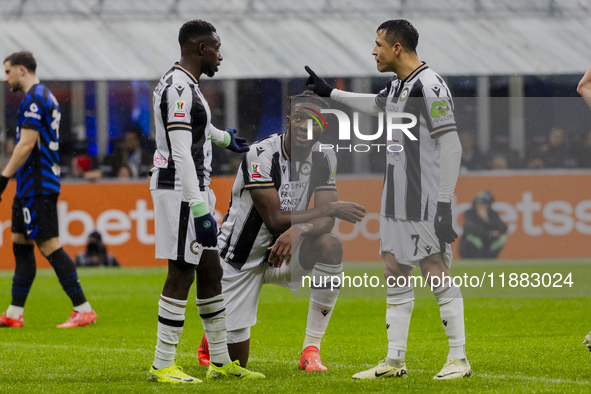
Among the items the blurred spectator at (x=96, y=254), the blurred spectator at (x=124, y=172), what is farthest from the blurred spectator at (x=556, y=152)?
the blurred spectator at (x=96, y=254)

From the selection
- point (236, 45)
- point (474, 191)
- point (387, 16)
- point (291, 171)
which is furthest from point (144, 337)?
point (387, 16)

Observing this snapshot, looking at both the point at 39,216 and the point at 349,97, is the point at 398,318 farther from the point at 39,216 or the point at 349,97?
the point at 39,216

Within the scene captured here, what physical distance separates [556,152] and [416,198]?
789 cm

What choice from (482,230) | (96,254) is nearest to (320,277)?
(482,230)

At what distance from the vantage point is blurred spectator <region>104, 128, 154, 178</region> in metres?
12.6

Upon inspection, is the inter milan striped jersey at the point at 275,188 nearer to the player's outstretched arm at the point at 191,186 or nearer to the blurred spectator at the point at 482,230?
the player's outstretched arm at the point at 191,186

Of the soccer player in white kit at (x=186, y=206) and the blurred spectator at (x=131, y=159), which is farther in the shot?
the blurred spectator at (x=131, y=159)

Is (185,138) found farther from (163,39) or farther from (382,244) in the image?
(163,39)

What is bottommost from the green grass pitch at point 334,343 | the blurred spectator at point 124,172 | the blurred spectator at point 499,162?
the green grass pitch at point 334,343

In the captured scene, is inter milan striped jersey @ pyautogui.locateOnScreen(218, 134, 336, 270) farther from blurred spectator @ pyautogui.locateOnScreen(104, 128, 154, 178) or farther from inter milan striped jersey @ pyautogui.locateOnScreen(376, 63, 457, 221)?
blurred spectator @ pyautogui.locateOnScreen(104, 128, 154, 178)

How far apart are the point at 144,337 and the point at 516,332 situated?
2723 millimetres

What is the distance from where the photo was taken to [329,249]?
5.30 metres

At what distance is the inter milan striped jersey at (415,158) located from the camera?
472cm

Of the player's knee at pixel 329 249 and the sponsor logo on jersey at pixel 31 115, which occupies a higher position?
the sponsor logo on jersey at pixel 31 115
